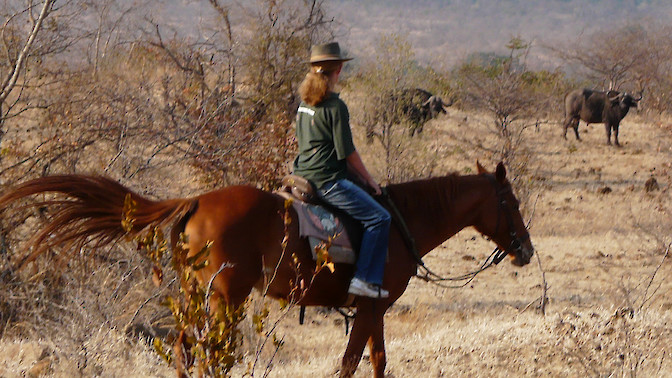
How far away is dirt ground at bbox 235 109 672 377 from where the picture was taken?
19.5 ft

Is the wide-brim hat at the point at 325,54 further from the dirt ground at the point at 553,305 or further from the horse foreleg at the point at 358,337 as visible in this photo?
the dirt ground at the point at 553,305

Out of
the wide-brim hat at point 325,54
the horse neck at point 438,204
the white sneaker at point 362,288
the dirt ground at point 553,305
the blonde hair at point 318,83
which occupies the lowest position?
the dirt ground at point 553,305

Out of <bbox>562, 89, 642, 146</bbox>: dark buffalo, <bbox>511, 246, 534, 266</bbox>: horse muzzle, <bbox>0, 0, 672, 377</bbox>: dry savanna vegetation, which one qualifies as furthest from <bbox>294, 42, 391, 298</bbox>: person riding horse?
<bbox>562, 89, 642, 146</bbox>: dark buffalo

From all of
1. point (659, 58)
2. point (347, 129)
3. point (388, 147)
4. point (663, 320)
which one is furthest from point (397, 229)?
point (659, 58)

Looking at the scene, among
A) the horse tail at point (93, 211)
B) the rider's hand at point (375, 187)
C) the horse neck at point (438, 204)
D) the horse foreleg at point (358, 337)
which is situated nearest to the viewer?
the horse tail at point (93, 211)

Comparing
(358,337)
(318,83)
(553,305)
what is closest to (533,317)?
(553,305)

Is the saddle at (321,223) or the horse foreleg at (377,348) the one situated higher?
the saddle at (321,223)

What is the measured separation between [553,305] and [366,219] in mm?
4970

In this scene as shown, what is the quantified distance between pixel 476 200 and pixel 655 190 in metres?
13.4

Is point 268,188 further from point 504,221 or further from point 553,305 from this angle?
point 504,221

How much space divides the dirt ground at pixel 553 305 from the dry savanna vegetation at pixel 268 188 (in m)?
0.03

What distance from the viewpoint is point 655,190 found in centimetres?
1769

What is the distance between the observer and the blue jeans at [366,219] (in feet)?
16.9

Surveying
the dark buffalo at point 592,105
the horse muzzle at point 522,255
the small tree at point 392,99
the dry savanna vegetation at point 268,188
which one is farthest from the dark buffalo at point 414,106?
the horse muzzle at point 522,255
